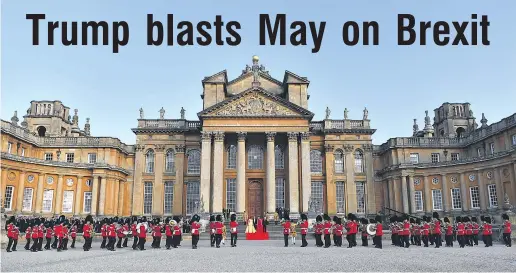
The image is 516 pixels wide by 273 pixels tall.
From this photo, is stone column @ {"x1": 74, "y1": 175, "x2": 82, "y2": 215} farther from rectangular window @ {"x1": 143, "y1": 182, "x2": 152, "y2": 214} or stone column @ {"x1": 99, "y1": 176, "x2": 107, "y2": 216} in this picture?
rectangular window @ {"x1": 143, "y1": 182, "x2": 152, "y2": 214}

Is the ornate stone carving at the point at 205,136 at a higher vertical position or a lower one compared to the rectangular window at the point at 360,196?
higher

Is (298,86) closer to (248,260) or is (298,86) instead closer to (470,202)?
(470,202)

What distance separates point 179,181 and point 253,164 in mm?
7807

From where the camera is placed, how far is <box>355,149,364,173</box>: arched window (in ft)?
149

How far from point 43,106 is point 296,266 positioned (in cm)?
5747

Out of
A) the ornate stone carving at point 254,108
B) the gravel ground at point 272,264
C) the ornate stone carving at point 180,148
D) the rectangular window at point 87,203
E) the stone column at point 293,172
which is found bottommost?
the gravel ground at point 272,264

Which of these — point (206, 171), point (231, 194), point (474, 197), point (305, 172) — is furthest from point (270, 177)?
point (474, 197)

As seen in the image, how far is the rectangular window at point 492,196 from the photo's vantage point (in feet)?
132

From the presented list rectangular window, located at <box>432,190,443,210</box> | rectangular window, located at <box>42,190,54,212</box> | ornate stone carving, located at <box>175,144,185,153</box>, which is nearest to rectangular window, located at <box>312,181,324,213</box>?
rectangular window, located at <box>432,190,443,210</box>

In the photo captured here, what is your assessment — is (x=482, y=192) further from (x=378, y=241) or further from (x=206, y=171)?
(x=206, y=171)

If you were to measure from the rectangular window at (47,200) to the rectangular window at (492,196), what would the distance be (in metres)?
42.5

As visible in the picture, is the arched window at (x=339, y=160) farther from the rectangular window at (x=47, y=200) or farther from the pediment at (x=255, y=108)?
the rectangular window at (x=47, y=200)

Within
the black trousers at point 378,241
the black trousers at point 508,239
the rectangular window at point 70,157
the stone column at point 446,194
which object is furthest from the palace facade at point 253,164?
the black trousers at point 508,239

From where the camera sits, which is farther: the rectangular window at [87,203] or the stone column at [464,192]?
the rectangular window at [87,203]
